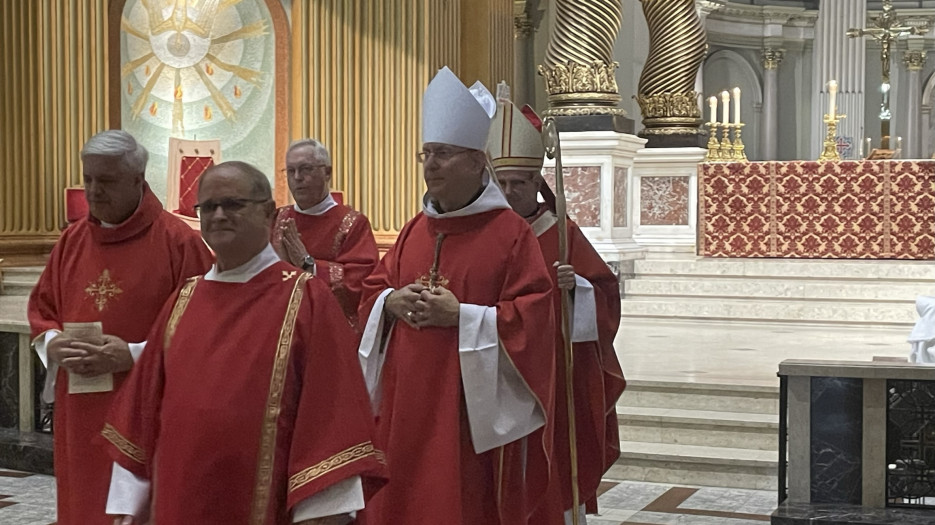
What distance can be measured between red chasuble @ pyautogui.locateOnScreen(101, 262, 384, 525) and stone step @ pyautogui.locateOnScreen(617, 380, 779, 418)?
4848 mm

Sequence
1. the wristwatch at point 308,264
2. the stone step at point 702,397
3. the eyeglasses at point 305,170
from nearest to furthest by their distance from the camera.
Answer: the wristwatch at point 308,264 < the eyeglasses at point 305,170 < the stone step at point 702,397

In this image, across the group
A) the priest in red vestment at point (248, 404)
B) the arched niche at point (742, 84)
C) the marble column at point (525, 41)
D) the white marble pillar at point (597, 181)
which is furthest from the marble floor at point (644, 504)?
the arched niche at point (742, 84)

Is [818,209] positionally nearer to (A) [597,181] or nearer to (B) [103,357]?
(A) [597,181]

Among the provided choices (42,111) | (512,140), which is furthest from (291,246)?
(42,111)

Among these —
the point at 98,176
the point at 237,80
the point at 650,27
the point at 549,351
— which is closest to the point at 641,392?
the point at 549,351

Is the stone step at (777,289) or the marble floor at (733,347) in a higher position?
the stone step at (777,289)

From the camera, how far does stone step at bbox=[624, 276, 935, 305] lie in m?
11.3

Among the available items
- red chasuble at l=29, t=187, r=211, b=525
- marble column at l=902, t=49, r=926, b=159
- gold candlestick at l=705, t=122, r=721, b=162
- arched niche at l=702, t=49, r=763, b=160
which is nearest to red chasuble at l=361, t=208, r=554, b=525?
red chasuble at l=29, t=187, r=211, b=525

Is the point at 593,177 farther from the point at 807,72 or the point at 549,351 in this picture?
the point at 807,72

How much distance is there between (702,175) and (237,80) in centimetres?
458

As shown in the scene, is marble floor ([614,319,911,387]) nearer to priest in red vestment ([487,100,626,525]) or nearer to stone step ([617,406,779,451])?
stone step ([617,406,779,451])

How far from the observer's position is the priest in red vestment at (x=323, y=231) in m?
5.41

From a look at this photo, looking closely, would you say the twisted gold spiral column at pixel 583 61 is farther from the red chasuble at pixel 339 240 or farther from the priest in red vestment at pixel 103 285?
the priest in red vestment at pixel 103 285

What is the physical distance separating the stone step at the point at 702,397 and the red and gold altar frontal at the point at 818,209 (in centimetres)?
586
